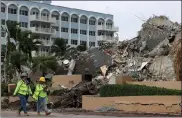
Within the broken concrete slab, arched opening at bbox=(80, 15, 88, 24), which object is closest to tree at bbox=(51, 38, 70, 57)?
arched opening at bbox=(80, 15, 88, 24)

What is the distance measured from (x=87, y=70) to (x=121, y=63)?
232 cm

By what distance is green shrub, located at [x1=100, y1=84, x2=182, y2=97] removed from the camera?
1873 centimetres

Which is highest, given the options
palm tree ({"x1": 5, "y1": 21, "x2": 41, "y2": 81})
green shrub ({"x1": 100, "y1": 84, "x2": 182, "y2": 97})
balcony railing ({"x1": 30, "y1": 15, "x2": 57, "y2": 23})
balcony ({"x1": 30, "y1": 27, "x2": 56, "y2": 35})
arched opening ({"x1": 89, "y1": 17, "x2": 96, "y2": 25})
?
arched opening ({"x1": 89, "y1": 17, "x2": 96, "y2": 25})

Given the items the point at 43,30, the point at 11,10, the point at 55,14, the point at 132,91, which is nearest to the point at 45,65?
the point at 132,91

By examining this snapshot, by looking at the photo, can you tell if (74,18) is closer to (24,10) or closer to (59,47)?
(24,10)

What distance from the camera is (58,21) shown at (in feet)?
286

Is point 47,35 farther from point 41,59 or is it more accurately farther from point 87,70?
point 87,70

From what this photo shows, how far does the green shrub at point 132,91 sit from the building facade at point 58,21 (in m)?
56.9

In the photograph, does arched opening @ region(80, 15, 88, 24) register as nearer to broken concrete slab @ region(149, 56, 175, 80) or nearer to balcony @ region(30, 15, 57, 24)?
balcony @ region(30, 15, 57, 24)

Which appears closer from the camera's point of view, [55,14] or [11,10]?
[11,10]

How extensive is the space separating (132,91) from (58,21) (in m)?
68.6

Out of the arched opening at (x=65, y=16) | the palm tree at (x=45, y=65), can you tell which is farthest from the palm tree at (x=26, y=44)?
the arched opening at (x=65, y=16)

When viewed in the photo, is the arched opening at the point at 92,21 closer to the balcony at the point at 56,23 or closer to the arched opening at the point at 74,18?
the arched opening at the point at 74,18

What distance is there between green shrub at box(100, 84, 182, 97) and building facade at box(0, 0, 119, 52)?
56861 millimetres
